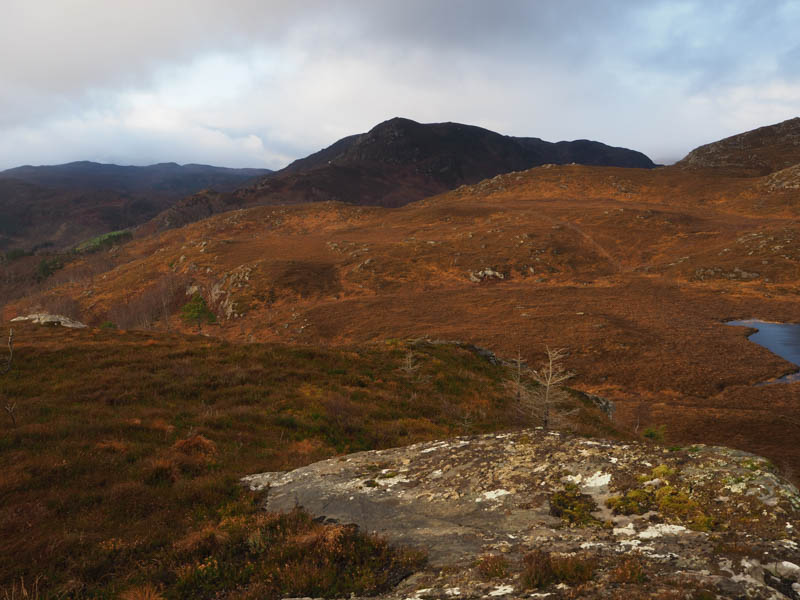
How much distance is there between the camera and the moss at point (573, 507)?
6142 millimetres

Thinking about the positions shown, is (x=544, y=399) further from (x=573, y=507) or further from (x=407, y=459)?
(x=573, y=507)

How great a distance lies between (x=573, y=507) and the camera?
656 cm

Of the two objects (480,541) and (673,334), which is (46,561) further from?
(673,334)

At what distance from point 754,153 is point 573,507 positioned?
192 m

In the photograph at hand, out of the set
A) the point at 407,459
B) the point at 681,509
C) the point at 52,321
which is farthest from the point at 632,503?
the point at 52,321

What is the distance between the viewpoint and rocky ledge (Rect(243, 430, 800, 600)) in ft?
14.4

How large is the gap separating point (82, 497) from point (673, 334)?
52301 millimetres

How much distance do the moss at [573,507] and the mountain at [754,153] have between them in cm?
16138

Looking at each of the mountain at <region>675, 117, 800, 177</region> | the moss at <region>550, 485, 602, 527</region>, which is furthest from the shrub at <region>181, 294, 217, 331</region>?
the mountain at <region>675, 117, 800, 177</region>

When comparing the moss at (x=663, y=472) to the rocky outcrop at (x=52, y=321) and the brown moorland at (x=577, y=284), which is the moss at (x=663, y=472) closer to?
the brown moorland at (x=577, y=284)

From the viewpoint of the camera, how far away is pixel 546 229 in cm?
8688

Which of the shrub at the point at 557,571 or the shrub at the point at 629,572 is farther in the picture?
the shrub at the point at 557,571

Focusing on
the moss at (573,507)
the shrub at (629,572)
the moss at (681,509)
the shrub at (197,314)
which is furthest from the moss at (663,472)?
the shrub at (197,314)

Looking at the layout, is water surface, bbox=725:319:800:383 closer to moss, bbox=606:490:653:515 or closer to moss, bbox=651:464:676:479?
moss, bbox=651:464:676:479
